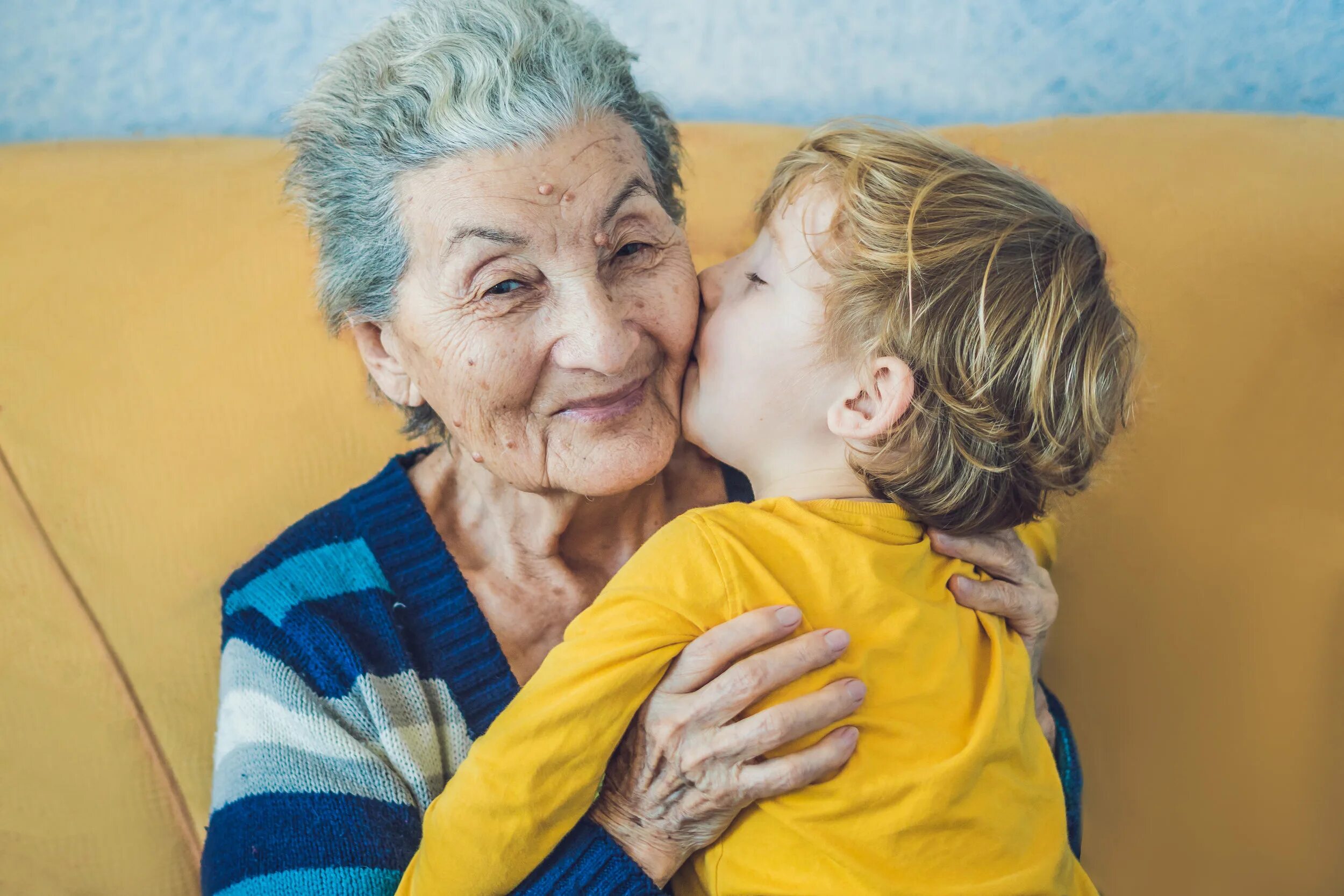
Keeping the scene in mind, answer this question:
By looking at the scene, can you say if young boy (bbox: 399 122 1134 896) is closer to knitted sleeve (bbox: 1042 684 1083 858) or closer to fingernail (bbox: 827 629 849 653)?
fingernail (bbox: 827 629 849 653)

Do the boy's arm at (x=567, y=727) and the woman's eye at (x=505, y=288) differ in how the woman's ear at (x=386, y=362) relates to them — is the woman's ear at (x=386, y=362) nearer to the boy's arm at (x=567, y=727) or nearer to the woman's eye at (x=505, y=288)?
the woman's eye at (x=505, y=288)

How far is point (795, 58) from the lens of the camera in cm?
221

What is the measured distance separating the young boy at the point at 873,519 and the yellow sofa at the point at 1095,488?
1.71 feet

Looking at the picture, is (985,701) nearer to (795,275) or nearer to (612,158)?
(795,275)

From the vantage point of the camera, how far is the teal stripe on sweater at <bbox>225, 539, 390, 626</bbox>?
1.35 meters

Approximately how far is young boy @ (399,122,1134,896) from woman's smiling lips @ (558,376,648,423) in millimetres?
98

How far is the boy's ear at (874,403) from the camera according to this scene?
118 centimetres

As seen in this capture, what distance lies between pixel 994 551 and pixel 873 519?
265 mm

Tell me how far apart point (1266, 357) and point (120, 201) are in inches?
80.4

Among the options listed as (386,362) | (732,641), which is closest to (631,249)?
(386,362)

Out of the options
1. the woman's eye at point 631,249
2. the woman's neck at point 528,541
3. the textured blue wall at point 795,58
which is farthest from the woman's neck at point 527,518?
the textured blue wall at point 795,58

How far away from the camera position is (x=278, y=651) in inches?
51.7

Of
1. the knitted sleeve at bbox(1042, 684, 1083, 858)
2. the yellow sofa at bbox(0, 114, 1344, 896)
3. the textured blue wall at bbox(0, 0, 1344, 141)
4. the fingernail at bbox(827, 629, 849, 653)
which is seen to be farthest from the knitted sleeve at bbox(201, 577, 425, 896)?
the textured blue wall at bbox(0, 0, 1344, 141)

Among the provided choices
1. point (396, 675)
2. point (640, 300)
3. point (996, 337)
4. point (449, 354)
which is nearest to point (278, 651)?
point (396, 675)
